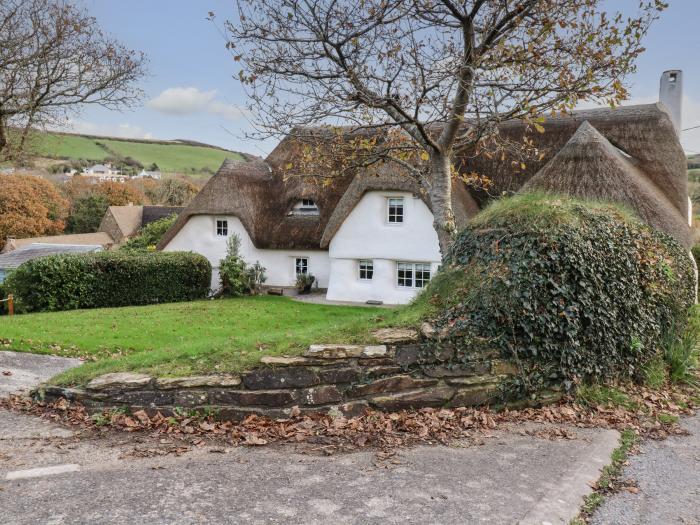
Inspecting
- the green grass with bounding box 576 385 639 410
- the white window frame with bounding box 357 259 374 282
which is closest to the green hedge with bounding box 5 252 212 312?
the white window frame with bounding box 357 259 374 282

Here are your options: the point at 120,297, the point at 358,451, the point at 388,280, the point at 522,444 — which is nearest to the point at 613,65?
the point at 522,444

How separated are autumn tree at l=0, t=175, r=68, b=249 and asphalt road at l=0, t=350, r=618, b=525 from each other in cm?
4823

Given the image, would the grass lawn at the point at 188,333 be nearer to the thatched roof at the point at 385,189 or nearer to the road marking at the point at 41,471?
the road marking at the point at 41,471

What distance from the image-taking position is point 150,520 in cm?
401

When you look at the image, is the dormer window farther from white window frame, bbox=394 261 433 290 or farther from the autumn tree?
the autumn tree

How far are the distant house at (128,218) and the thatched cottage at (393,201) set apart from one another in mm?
27473

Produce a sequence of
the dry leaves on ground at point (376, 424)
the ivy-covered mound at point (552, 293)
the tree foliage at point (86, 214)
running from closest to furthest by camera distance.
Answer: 1. the dry leaves on ground at point (376, 424)
2. the ivy-covered mound at point (552, 293)
3. the tree foliage at point (86, 214)

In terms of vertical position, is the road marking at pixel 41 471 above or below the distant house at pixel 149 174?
below

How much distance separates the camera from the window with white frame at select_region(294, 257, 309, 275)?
25.0 meters

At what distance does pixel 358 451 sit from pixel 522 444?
5.44ft

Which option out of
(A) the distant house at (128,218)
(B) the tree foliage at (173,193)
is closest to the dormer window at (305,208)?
(A) the distant house at (128,218)

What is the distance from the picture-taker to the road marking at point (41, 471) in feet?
15.9

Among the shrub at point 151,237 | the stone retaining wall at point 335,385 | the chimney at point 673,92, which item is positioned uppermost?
the chimney at point 673,92

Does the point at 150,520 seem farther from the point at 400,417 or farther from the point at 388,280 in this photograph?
the point at 388,280
